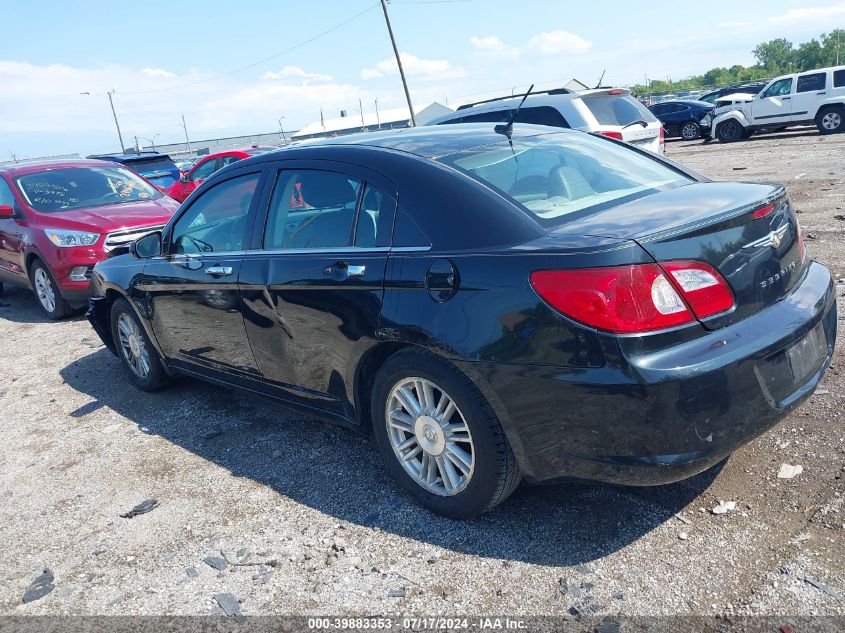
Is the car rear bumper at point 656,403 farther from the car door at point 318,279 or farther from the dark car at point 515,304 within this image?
the car door at point 318,279

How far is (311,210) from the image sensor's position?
3754 millimetres

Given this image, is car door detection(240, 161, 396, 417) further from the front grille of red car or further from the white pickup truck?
the white pickup truck

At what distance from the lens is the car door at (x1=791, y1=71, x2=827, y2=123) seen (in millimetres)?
20719

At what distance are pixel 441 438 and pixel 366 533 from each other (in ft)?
1.89

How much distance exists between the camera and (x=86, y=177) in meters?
9.10

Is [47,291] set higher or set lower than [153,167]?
lower

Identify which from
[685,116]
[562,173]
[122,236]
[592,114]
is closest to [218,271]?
[562,173]

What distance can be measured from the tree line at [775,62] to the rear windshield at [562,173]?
69228 millimetres

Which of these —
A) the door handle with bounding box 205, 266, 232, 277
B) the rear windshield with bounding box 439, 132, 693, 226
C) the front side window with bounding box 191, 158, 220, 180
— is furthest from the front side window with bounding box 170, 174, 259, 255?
the front side window with bounding box 191, 158, 220, 180

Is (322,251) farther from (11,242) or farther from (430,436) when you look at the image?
(11,242)

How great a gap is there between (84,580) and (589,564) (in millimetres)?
2179

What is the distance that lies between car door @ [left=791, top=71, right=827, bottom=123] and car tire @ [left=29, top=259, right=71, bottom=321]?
822 inches

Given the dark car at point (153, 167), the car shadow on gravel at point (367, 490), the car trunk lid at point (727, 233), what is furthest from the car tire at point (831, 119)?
the car shadow on gravel at point (367, 490)

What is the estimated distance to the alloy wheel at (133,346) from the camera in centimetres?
535
